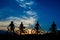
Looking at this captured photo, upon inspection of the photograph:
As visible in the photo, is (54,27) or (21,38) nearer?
(21,38)

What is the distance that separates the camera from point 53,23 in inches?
3556

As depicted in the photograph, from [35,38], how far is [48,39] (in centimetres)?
572

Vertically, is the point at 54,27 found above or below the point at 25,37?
above

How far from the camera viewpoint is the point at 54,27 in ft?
288

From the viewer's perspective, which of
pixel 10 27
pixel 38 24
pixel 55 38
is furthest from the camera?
pixel 38 24

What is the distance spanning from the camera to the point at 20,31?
290ft

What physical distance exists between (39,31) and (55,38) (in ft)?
84.3

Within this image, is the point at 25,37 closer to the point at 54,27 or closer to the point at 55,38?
the point at 55,38

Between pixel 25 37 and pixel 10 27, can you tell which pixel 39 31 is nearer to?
pixel 10 27

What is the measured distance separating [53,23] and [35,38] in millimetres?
28390

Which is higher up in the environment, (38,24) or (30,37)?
(38,24)

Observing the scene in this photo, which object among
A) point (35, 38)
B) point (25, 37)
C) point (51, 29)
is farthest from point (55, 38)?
point (51, 29)

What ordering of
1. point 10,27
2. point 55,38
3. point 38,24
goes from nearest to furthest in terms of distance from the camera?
point 55,38 < point 10,27 < point 38,24

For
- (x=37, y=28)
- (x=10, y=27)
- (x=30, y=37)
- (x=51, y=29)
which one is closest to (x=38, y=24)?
(x=37, y=28)
